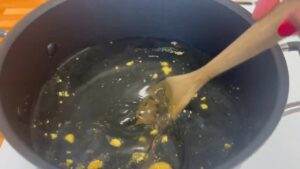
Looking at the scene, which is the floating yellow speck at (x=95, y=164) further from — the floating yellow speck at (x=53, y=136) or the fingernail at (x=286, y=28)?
the fingernail at (x=286, y=28)

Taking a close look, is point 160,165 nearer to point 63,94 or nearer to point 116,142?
point 116,142

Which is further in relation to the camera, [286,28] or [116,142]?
[116,142]

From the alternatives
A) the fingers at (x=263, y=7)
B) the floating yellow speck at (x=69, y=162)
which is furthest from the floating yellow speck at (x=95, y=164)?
the fingers at (x=263, y=7)

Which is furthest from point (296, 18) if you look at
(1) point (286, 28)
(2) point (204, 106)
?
(2) point (204, 106)

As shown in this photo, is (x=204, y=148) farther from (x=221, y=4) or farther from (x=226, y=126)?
(x=221, y=4)

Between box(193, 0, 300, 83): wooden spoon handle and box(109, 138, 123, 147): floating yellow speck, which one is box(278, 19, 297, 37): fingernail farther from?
box(109, 138, 123, 147): floating yellow speck

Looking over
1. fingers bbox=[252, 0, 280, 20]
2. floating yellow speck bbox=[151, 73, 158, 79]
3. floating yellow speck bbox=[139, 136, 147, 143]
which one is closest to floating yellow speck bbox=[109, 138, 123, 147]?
floating yellow speck bbox=[139, 136, 147, 143]

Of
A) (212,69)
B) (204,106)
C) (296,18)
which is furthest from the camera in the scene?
(204,106)
